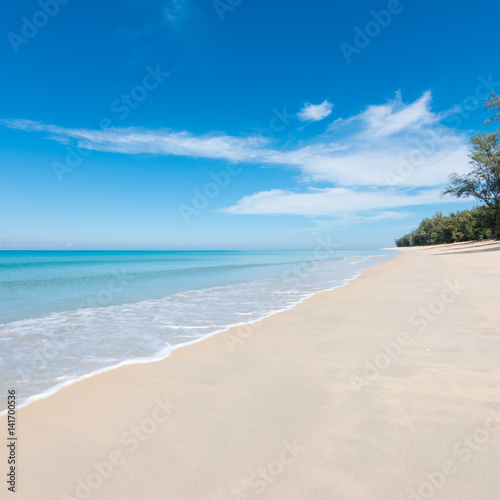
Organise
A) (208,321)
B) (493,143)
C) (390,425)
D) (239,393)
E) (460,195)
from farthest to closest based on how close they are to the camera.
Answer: (460,195) → (493,143) → (208,321) → (239,393) → (390,425)

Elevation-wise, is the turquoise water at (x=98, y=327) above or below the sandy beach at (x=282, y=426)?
above

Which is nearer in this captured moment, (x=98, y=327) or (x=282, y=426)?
(x=282, y=426)

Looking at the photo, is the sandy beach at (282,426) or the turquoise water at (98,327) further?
the turquoise water at (98,327)

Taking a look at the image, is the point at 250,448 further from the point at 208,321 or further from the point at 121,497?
the point at 208,321

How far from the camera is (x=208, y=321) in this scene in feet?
26.1

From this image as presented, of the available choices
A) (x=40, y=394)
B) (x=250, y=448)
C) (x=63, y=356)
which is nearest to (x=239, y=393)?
(x=250, y=448)

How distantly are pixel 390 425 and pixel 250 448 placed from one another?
135 centimetres

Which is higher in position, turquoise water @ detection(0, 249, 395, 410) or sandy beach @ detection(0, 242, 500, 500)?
turquoise water @ detection(0, 249, 395, 410)

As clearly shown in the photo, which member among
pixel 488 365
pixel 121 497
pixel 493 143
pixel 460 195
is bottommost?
pixel 488 365

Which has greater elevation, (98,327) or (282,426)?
(98,327)

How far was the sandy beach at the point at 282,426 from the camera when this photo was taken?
2186mm

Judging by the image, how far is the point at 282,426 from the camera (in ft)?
9.43

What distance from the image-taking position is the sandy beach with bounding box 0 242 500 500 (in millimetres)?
2186

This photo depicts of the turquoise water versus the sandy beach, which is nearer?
the sandy beach
